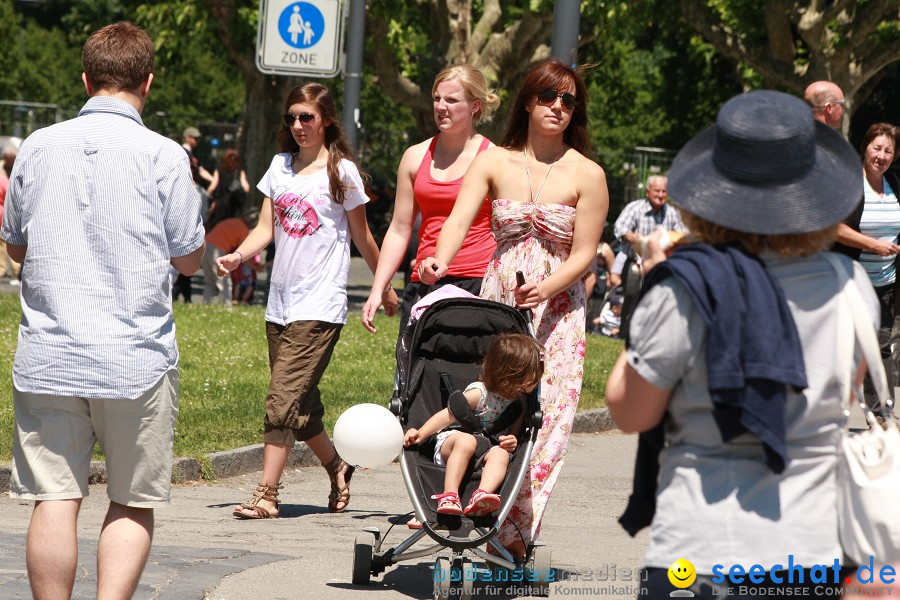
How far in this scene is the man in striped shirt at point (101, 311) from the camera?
170 inches

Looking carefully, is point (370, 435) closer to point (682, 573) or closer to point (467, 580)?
point (467, 580)

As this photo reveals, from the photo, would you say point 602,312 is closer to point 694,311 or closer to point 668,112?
point 694,311

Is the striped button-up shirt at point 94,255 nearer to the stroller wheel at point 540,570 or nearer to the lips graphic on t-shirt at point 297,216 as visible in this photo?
the stroller wheel at point 540,570

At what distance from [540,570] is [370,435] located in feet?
2.96

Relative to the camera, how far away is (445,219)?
674cm

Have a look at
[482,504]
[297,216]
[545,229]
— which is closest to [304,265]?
[297,216]

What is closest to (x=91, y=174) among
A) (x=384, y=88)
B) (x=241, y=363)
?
(x=241, y=363)

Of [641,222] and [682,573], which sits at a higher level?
[682,573]

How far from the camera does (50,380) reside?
4.32 meters

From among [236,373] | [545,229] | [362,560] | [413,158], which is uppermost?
[413,158]

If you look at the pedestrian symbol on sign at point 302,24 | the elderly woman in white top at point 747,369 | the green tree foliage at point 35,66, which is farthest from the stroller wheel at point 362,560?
the green tree foliage at point 35,66

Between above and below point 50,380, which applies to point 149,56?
above

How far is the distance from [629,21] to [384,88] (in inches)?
158

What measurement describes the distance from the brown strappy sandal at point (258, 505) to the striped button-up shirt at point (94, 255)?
9.11ft
